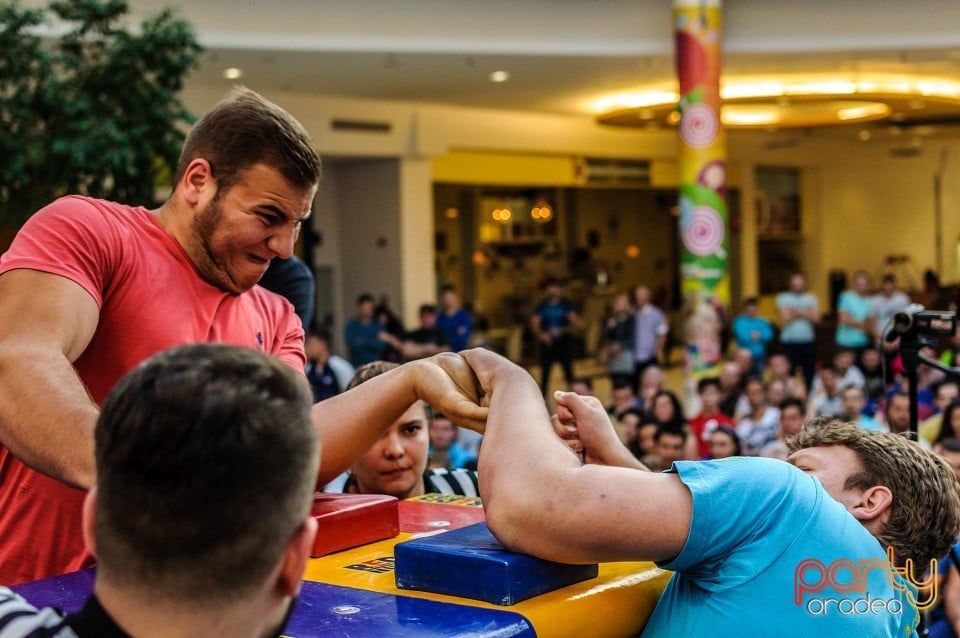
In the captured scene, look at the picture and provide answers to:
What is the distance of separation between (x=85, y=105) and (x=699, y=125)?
20.3ft

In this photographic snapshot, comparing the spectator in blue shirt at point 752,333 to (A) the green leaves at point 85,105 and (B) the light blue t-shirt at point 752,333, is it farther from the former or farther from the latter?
(A) the green leaves at point 85,105

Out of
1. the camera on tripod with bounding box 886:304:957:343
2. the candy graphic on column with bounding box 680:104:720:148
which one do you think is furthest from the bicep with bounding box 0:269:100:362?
the candy graphic on column with bounding box 680:104:720:148

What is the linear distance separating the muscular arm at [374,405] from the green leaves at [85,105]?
611 cm

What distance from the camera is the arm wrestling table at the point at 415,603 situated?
142 cm

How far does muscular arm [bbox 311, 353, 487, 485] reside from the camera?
1.79 meters

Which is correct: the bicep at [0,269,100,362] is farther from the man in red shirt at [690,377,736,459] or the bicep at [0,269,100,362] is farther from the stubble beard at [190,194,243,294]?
the man in red shirt at [690,377,736,459]

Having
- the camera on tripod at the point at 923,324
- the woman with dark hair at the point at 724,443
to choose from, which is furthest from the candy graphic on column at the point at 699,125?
the camera on tripod at the point at 923,324

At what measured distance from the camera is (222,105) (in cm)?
183

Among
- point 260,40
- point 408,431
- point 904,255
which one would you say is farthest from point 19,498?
point 904,255

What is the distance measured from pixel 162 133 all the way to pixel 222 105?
634 centimetres

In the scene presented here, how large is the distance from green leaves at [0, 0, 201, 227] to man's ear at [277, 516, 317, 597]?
22.5 feet

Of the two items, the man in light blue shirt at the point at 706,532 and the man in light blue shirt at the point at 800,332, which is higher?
the man in light blue shirt at the point at 706,532

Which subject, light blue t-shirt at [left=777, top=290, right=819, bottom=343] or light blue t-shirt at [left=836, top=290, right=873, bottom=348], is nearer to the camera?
light blue t-shirt at [left=836, top=290, right=873, bottom=348]

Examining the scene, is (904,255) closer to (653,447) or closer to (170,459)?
(653,447)
